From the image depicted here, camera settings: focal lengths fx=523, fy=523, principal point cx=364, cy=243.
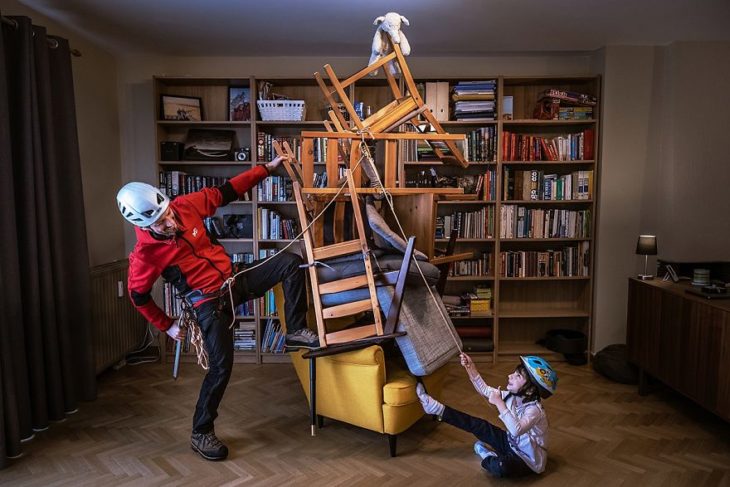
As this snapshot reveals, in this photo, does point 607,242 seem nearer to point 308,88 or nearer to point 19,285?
point 308,88

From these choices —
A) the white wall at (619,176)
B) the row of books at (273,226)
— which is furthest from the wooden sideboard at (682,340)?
the row of books at (273,226)

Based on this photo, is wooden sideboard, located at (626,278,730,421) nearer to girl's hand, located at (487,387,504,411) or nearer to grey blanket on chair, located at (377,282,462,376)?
girl's hand, located at (487,387,504,411)

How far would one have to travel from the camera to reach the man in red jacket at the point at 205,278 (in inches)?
102

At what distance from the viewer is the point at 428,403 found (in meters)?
2.65

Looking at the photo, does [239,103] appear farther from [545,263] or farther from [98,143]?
[545,263]

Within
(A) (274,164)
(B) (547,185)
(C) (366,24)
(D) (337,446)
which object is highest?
(C) (366,24)

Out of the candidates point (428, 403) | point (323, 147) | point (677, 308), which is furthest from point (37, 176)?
point (677, 308)

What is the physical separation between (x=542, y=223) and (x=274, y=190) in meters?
2.17

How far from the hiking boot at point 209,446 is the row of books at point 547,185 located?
2.78m

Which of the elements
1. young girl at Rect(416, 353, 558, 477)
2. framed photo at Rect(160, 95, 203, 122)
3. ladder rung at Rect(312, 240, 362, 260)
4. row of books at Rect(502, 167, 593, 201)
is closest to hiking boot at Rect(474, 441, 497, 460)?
young girl at Rect(416, 353, 558, 477)

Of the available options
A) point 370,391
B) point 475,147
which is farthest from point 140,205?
point 475,147

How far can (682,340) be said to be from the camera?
10.0 feet

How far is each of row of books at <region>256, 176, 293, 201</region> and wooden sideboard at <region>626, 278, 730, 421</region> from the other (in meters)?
2.63

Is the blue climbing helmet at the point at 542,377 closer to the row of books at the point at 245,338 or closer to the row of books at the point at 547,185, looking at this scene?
the row of books at the point at 547,185
